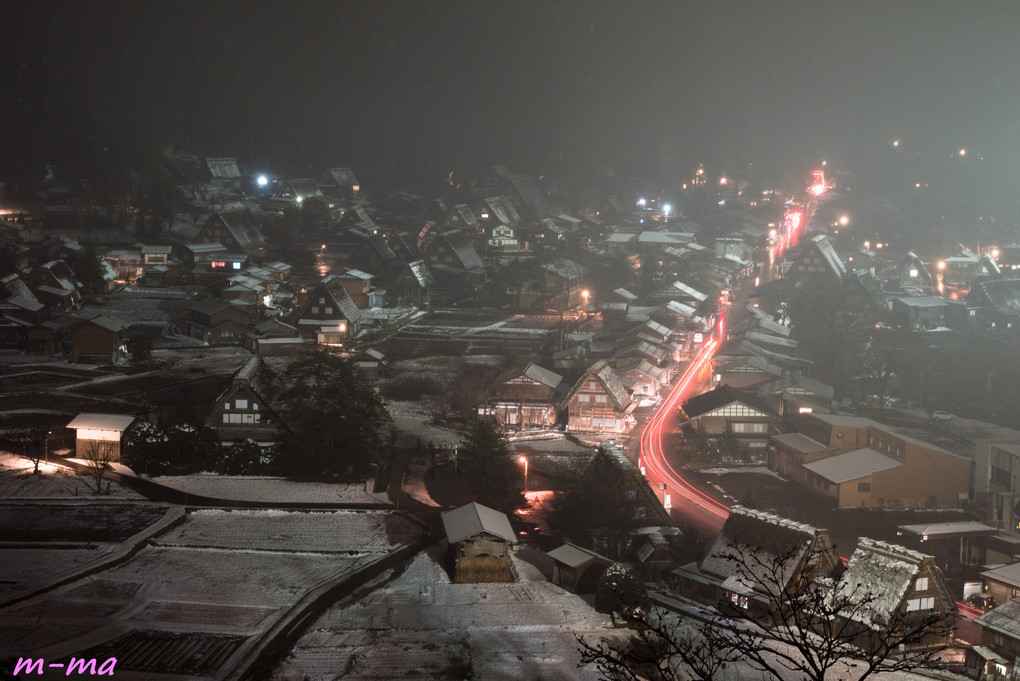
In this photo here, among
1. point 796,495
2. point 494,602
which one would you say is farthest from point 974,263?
point 494,602

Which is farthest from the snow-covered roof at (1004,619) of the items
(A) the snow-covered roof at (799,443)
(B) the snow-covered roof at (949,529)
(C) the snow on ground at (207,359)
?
(C) the snow on ground at (207,359)

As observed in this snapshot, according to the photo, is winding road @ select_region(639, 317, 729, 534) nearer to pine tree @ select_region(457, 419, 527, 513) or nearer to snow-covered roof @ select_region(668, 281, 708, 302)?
pine tree @ select_region(457, 419, 527, 513)

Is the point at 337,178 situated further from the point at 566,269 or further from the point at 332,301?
the point at 332,301

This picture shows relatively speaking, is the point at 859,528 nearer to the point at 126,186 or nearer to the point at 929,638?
the point at 929,638

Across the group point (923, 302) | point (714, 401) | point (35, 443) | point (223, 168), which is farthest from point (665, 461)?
point (223, 168)

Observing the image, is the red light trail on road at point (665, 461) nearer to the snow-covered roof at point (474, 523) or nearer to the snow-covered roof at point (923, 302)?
the snow-covered roof at point (474, 523)

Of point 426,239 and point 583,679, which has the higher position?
point 426,239
